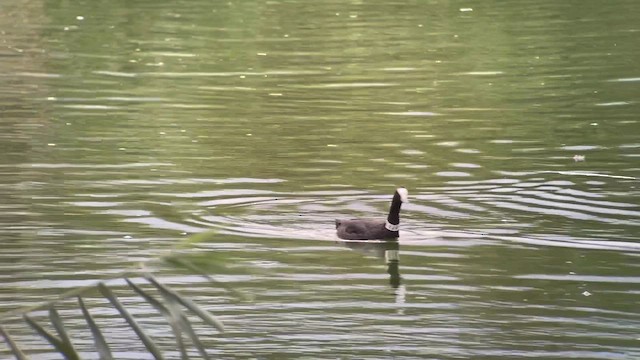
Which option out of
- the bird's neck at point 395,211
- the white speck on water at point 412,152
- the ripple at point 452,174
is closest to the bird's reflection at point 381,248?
the bird's neck at point 395,211

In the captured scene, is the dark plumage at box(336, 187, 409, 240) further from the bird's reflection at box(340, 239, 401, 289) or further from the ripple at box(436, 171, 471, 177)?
the ripple at box(436, 171, 471, 177)

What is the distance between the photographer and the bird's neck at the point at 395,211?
1289 centimetres

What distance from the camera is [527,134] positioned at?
17797 millimetres

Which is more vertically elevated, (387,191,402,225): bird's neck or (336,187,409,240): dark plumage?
(387,191,402,225): bird's neck

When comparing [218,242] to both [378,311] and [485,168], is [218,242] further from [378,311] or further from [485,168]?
[485,168]

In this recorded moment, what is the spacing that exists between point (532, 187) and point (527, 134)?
3313 millimetres

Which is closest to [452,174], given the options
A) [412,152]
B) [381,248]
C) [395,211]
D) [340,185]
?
[340,185]

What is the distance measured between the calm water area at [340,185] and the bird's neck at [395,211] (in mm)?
206

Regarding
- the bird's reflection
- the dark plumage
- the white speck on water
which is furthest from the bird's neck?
the white speck on water

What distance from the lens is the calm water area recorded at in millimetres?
10086

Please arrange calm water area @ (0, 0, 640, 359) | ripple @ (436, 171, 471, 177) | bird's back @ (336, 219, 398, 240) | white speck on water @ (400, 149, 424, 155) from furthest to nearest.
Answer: white speck on water @ (400, 149, 424, 155) → ripple @ (436, 171, 471, 177) → bird's back @ (336, 219, 398, 240) → calm water area @ (0, 0, 640, 359)

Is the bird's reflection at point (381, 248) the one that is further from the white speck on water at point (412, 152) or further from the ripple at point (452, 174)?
the white speck on water at point (412, 152)

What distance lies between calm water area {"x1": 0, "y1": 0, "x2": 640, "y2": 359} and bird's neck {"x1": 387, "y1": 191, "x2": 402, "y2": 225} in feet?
0.68

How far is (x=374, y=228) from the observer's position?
13.0 m
